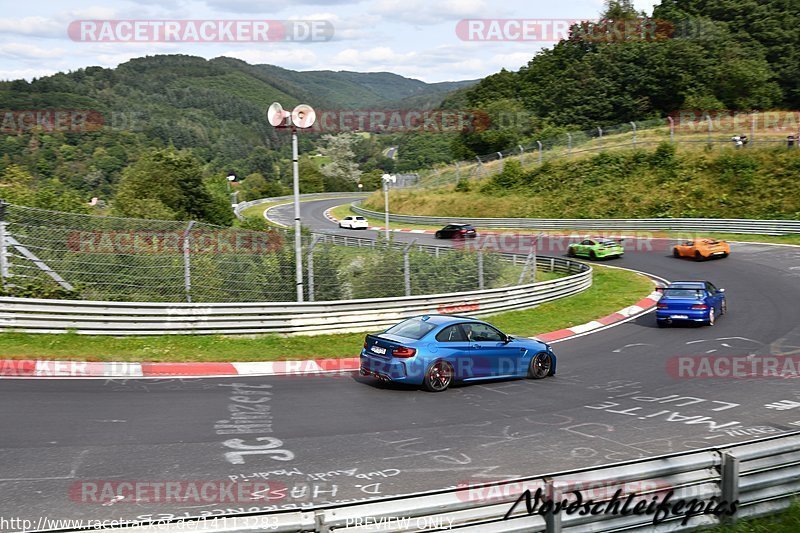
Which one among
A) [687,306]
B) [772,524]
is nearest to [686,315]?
[687,306]

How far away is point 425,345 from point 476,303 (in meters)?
7.91

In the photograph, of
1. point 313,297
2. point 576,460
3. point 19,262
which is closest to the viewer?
point 576,460

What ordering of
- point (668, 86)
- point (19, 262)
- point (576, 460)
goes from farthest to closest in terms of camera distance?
point (668, 86), point (19, 262), point (576, 460)

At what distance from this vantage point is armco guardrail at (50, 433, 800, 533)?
488 centimetres

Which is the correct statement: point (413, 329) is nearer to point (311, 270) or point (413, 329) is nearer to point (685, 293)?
point (311, 270)

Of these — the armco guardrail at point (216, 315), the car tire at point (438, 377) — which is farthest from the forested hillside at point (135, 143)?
the car tire at point (438, 377)

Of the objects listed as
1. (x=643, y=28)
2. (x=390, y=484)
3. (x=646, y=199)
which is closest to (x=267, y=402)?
(x=390, y=484)

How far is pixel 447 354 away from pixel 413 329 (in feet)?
2.69

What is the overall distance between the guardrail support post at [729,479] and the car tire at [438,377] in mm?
7171

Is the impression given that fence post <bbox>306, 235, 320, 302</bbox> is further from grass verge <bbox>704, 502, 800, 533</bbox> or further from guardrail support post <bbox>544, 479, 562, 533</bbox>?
guardrail support post <bbox>544, 479, 562, 533</bbox>

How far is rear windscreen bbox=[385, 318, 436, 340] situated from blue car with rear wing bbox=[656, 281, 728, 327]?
1005cm

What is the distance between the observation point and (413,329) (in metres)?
13.6

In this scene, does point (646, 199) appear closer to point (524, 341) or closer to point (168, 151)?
point (168, 151)

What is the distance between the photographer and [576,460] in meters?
9.36
